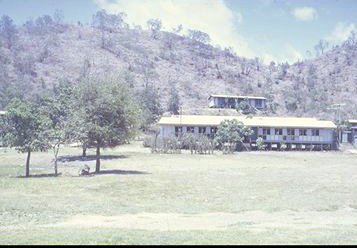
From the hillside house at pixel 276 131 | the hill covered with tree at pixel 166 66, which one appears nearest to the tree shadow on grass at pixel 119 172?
the hillside house at pixel 276 131

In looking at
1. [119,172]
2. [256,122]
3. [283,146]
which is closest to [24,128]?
[119,172]

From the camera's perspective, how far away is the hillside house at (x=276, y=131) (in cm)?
6756

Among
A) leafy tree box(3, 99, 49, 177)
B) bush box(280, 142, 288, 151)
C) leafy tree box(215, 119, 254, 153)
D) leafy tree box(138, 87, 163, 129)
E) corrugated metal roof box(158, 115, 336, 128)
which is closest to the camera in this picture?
leafy tree box(3, 99, 49, 177)

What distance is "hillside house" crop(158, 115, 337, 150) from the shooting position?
67562 mm

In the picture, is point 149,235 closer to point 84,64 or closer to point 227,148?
point 227,148

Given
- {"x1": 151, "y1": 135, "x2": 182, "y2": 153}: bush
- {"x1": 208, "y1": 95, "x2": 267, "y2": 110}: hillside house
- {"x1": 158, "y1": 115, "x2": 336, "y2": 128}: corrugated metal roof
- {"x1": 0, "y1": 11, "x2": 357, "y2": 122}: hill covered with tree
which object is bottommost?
{"x1": 151, "y1": 135, "x2": 182, "y2": 153}: bush

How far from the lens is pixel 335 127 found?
68.8 metres

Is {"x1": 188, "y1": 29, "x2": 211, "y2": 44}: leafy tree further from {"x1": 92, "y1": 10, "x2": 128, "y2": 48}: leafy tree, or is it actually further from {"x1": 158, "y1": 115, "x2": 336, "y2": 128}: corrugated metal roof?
{"x1": 158, "y1": 115, "x2": 336, "y2": 128}: corrugated metal roof

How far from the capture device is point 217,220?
18.0 metres

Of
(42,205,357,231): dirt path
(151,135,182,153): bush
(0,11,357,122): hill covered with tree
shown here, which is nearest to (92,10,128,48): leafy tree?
(0,11,357,122): hill covered with tree

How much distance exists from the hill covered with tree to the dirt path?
69.6 meters

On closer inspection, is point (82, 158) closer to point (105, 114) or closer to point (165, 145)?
point (165, 145)

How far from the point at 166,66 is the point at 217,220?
383 ft

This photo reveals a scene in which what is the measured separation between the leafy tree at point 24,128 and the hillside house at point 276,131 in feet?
108
